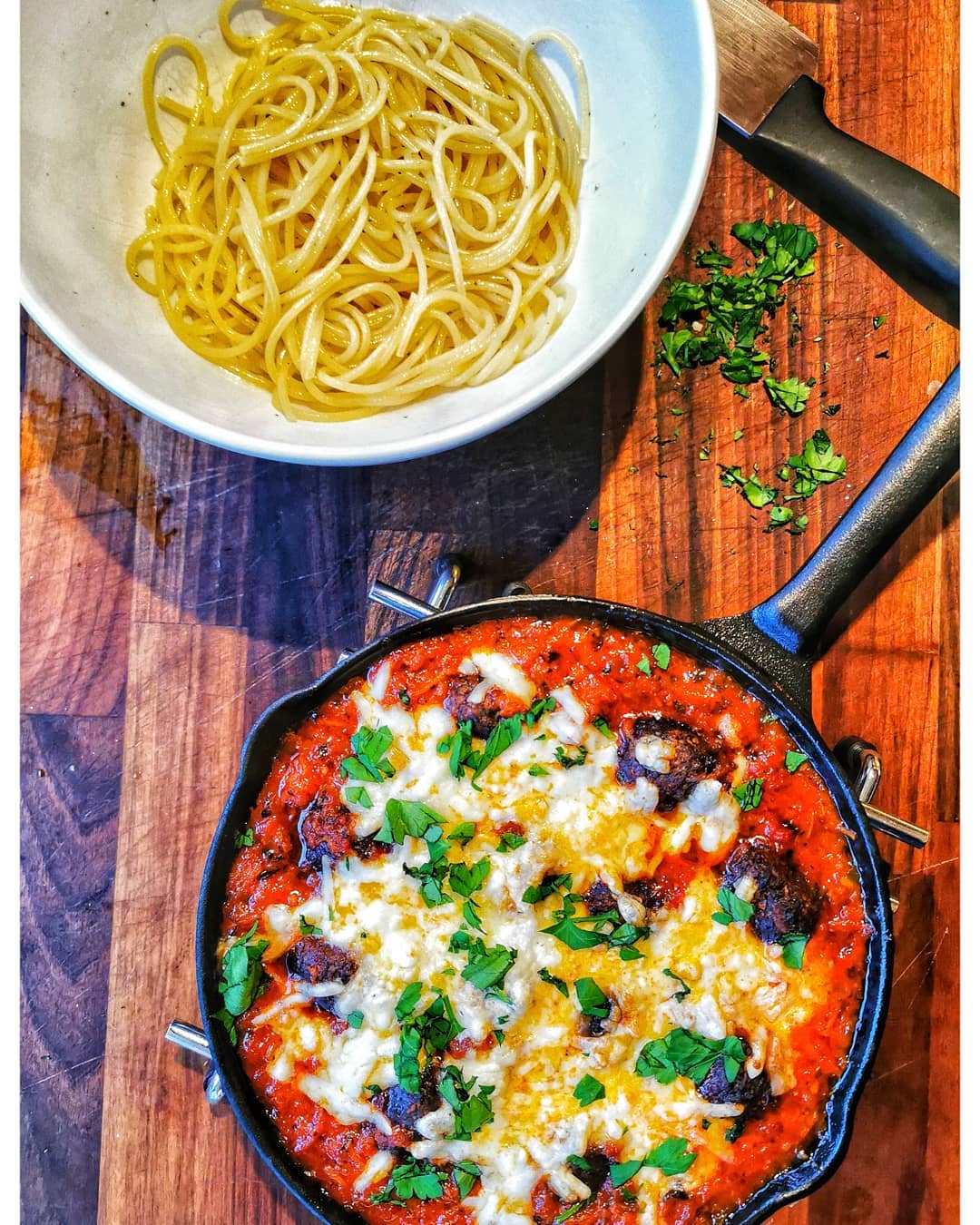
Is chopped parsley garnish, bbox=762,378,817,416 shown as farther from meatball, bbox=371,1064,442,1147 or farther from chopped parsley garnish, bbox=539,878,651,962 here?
meatball, bbox=371,1064,442,1147

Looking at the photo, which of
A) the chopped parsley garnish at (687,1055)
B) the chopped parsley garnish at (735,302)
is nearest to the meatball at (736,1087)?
the chopped parsley garnish at (687,1055)

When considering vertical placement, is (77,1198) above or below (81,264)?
below

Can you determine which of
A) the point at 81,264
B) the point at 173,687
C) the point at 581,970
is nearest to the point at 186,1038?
the point at 173,687

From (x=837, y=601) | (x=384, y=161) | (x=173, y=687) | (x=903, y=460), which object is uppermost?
(x=384, y=161)

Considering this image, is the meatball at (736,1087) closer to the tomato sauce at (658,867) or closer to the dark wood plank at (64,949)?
the tomato sauce at (658,867)

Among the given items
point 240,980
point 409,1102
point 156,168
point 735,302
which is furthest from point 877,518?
point 156,168

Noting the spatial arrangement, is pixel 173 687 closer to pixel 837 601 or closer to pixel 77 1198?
pixel 77 1198

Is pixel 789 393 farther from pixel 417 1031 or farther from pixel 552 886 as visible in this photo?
pixel 417 1031
